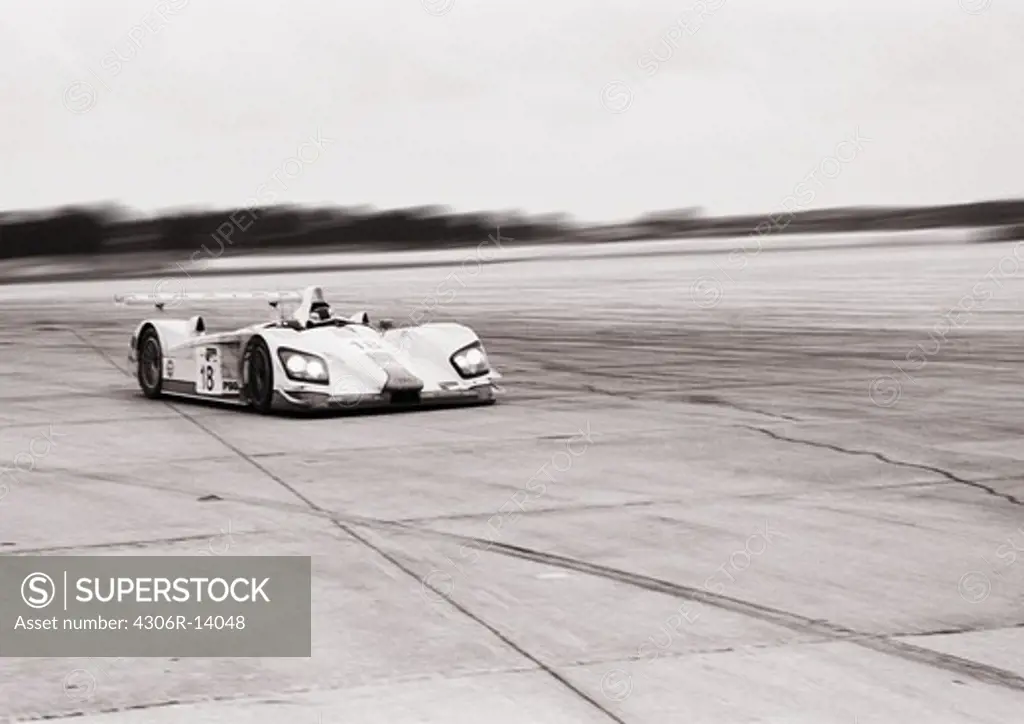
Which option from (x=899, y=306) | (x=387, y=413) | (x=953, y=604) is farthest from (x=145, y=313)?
(x=953, y=604)

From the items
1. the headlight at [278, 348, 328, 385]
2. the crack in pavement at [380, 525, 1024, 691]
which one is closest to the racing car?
the headlight at [278, 348, 328, 385]

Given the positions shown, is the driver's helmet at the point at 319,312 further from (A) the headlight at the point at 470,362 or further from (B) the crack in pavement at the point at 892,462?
(B) the crack in pavement at the point at 892,462

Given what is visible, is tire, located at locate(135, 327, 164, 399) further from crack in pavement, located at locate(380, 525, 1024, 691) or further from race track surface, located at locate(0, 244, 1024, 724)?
crack in pavement, located at locate(380, 525, 1024, 691)

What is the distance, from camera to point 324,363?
45.8ft

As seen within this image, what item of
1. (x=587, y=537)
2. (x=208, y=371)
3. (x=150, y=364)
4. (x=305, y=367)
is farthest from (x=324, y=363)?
(x=587, y=537)

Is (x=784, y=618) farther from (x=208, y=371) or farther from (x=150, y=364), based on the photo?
(x=150, y=364)

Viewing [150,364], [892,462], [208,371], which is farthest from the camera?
[150,364]

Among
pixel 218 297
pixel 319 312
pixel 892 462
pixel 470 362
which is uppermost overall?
pixel 218 297

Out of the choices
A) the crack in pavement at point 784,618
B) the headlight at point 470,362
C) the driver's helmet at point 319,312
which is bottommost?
the crack in pavement at point 784,618

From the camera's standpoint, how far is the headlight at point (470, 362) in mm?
14477

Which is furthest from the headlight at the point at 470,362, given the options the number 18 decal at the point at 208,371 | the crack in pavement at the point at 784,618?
the crack in pavement at the point at 784,618

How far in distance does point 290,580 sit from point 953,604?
2.65 meters

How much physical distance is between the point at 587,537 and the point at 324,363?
20.4 ft

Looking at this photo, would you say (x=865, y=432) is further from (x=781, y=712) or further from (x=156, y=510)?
(x=781, y=712)
